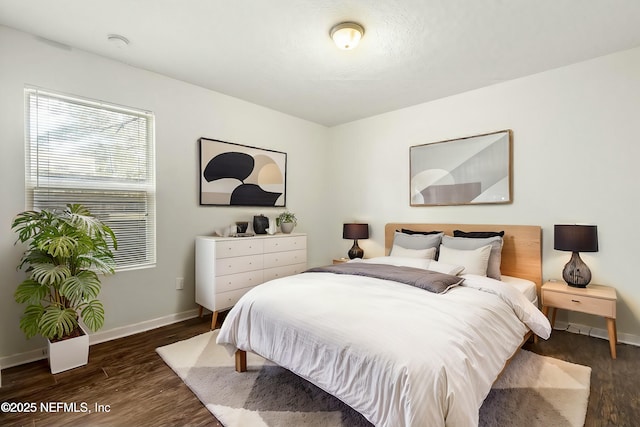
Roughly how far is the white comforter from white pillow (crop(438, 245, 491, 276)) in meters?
0.37

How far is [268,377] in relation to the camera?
6.90 feet

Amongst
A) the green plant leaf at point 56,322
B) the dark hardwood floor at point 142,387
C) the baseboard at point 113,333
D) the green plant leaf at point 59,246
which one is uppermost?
the green plant leaf at point 59,246

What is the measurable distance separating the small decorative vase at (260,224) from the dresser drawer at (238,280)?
0.54 meters

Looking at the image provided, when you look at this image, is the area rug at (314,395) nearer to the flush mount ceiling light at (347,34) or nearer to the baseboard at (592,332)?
the baseboard at (592,332)

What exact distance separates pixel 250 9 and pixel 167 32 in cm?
75

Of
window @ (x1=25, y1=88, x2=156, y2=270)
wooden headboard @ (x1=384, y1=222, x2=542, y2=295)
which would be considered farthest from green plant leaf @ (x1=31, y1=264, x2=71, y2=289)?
wooden headboard @ (x1=384, y1=222, x2=542, y2=295)

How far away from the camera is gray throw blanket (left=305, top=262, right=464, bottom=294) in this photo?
216 centimetres

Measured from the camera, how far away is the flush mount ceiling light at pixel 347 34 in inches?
86.3

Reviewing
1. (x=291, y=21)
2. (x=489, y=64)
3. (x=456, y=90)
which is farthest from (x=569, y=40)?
(x=291, y=21)

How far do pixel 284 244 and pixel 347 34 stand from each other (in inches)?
92.5

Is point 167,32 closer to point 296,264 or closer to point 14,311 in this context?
point 14,311

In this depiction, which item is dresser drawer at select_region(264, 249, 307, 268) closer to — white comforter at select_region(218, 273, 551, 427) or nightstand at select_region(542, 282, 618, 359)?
white comforter at select_region(218, 273, 551, 427)

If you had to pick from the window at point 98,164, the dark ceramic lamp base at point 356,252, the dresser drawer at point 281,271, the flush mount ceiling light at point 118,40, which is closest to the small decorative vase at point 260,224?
the dresser drawer at point 281,271

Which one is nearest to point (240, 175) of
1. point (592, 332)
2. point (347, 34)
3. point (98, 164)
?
point (98, 164)
